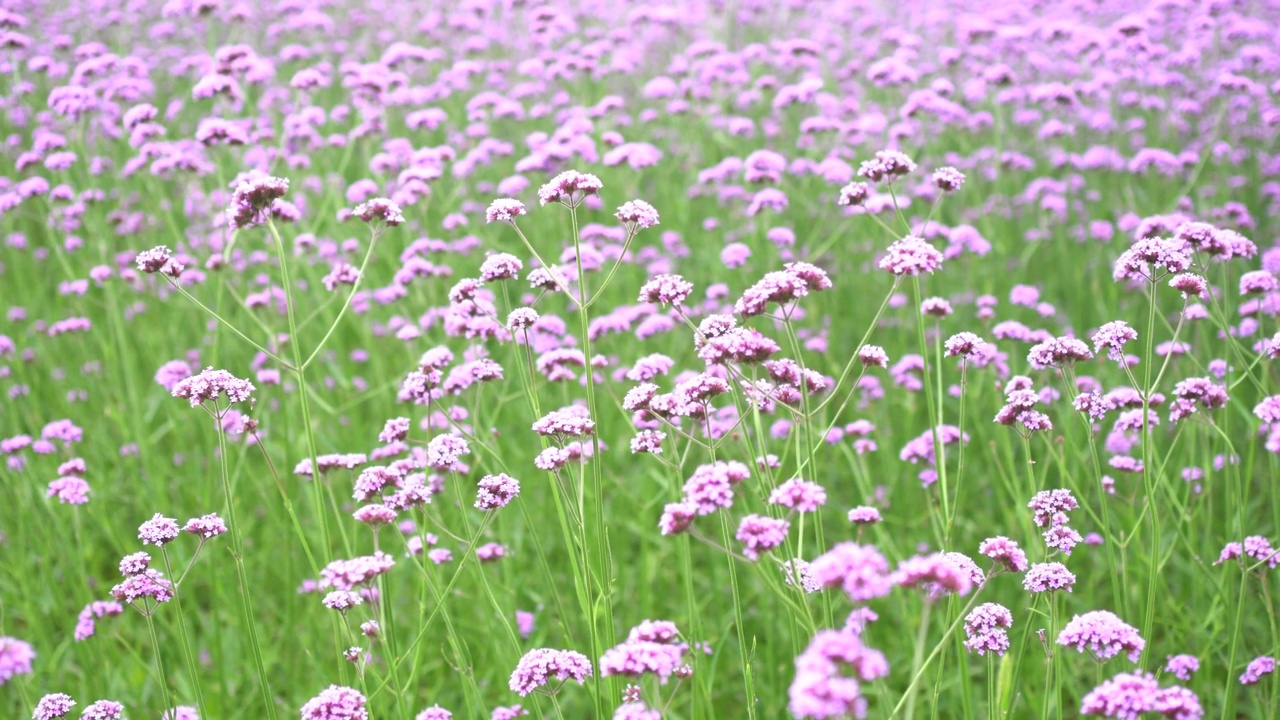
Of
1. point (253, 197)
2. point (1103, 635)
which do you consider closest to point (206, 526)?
point (253, 197)

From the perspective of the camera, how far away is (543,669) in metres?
2.33

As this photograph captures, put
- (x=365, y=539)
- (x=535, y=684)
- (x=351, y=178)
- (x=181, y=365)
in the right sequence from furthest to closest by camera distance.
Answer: (x=351, y=178), (x=365, y=539), (x=181, y=365), (x=535, y=684)

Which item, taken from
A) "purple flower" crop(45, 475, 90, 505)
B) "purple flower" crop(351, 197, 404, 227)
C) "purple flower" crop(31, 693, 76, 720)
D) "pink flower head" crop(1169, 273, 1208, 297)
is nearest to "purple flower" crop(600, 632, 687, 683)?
"purple flower" crop(31, 693, 76, 720)

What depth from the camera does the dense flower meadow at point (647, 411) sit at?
8.86 feet

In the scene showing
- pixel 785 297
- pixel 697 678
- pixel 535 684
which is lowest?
pixel 697 678

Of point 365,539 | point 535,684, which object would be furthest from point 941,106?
point 535,684

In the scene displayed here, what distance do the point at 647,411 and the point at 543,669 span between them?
833mm

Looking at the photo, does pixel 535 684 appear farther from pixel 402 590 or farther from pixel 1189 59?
pixel 1189 59

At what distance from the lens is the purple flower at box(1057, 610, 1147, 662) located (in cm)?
224

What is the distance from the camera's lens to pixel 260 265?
734 centimetres

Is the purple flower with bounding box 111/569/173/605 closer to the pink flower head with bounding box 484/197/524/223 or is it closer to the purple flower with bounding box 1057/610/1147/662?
the pink flower head with bounding box 484/197/524/223

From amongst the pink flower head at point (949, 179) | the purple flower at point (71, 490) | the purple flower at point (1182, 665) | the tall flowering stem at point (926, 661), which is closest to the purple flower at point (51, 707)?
the purple flower at point (71, 490)

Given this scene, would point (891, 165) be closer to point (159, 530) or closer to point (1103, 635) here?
point (1103, 635)

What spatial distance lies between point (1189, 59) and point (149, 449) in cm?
768
